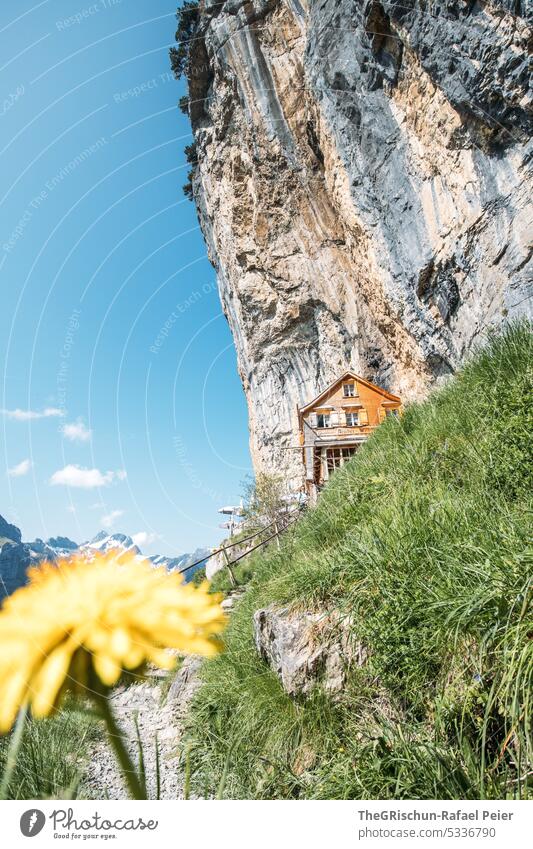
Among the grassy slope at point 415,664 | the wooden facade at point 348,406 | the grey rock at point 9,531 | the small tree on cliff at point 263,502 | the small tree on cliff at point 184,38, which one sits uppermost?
the small tree on cliff at point 184,38

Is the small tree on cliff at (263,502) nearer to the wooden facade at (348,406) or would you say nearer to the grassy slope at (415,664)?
the wooden facade at (348,406)

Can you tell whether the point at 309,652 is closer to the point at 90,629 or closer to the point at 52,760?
the point at 52,760

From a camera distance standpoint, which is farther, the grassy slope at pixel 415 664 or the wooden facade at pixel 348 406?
the wooden facade at pixel 348 406

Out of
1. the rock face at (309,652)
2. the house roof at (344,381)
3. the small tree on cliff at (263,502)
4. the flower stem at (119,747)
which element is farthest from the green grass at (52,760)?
the house roof at (344,381)

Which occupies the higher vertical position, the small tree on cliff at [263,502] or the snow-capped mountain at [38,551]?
the small tree on cliff at [263,502]

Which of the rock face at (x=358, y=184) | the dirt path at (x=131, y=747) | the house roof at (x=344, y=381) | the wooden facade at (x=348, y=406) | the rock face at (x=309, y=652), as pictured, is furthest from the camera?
the house roof at (x=344, y=381)
